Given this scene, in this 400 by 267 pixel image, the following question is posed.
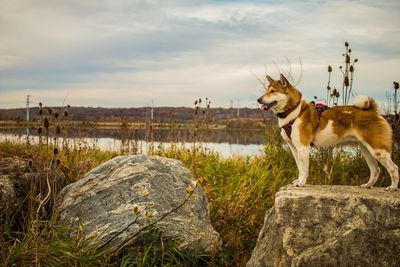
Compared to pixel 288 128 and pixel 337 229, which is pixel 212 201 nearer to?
pixel 288 128

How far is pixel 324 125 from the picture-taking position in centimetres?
541

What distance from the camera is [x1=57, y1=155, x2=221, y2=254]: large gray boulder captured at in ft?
16.1

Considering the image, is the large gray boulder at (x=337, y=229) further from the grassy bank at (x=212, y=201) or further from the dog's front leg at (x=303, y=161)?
the grassy bank at (x=212, y=201)

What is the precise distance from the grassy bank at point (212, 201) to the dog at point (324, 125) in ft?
4.05

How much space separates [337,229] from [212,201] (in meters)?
3.01

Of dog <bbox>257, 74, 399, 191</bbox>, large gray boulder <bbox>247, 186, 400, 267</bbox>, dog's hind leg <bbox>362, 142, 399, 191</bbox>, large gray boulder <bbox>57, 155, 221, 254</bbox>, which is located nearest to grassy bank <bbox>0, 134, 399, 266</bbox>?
large gray boulder <bbox>57, 155, 221, 254</bbox>

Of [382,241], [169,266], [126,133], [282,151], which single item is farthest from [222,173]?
[382,241]

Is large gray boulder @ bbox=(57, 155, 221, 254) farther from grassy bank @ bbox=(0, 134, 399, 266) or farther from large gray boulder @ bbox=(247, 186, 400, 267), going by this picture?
large gray boulder @ bbox=(247, 186, 400, 267)

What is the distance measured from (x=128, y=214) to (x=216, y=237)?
1207mm

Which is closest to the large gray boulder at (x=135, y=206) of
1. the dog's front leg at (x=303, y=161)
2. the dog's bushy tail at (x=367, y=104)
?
the dog's front leg at (x=303, y=161)

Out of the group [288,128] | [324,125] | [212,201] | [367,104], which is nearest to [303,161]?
[288,128]

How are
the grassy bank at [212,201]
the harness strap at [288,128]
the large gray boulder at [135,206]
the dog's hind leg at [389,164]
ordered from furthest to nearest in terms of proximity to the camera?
the harness strap at [288,128] → the dog's hind leg at [389,164] → the large gray boulder at [135,206] → the grassy bank at [212,201]

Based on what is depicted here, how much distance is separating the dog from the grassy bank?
4.05ft

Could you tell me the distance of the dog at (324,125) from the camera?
517 centimetres
